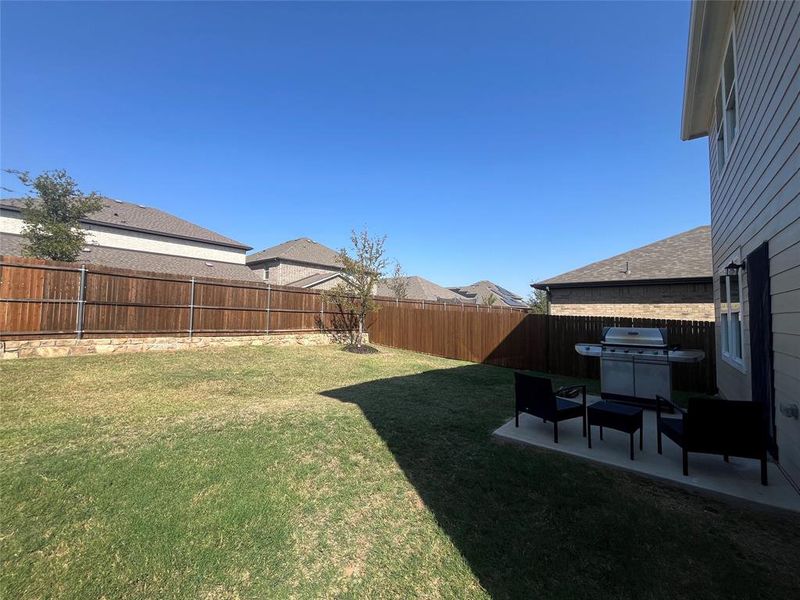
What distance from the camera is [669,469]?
3447 mm

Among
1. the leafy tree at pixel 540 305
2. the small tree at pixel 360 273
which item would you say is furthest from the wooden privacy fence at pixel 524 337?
the leafy tree at pixel 540 305

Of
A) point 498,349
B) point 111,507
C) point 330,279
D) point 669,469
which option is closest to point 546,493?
point 669,469

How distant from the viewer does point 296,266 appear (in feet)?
94.8

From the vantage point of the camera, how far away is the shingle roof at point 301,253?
2900cm

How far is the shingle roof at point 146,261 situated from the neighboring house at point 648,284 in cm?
1755

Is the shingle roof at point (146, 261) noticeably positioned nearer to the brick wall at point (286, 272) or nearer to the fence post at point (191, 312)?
the brick wall at point (286, 272)

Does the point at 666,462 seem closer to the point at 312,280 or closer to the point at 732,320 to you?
the point at 732,320

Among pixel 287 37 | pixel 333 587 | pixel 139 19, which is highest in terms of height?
pixel 287 37

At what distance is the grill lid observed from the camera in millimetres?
5594

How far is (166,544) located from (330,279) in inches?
1055

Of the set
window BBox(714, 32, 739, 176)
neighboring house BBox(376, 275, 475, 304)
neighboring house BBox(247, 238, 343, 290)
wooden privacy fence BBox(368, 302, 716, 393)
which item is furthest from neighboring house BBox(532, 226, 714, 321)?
neighboring house BBox(376, 275, 475, 304)

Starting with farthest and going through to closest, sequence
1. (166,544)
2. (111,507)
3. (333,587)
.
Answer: (111,507), (166,544), (333,587)

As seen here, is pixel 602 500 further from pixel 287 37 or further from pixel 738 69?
pixel 287 37

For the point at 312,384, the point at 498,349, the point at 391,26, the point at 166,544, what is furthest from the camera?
the point at 498,349
